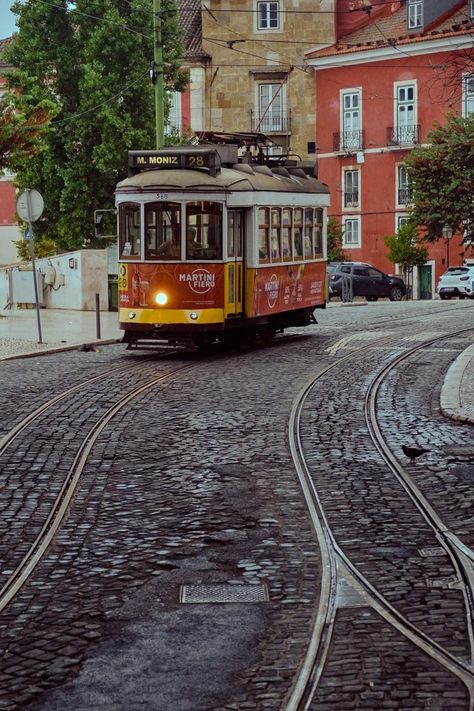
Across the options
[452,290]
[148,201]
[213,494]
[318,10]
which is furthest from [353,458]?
[318,10]

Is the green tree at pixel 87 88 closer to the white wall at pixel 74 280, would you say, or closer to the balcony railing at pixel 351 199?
the white wall at pixel 74 280

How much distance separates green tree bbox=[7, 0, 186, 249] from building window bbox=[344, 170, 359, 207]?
587 inches

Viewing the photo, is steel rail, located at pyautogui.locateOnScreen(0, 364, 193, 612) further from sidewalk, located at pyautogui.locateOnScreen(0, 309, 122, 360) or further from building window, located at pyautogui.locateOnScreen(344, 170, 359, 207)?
building window, located at pyautogui.locateOnScreen(344, 170, 359, 207)

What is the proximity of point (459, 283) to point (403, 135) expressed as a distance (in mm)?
10540

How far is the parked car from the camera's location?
50.2 meters

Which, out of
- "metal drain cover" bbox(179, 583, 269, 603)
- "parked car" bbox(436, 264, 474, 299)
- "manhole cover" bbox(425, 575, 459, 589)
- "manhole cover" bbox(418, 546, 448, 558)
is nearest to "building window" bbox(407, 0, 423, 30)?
"parked car" bbox(436, 264, 474, 299)

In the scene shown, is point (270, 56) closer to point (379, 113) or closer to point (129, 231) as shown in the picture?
point (379, 113)

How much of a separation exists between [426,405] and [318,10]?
48244mm

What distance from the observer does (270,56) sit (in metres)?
61.6

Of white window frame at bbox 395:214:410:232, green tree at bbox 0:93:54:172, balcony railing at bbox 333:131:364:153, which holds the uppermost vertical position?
balcony railing at bbox 333:131:364:153

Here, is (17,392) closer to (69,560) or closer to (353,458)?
(353,458)

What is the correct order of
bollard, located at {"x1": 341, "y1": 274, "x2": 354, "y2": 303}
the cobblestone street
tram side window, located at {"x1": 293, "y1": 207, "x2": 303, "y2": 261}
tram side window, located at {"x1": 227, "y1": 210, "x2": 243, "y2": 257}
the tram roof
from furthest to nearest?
bollard, located at {"x1": 341, "y1": 274, "x2": 354, "y2": 303}, tram side window, located at {"x1": 293, "y1": 207, "x2": 303, "y2": 261}, tram side window, located at {"x1": 227, "y1": 210, "x2": 243, "y2": 257}, the tram roof, the cobblestone street

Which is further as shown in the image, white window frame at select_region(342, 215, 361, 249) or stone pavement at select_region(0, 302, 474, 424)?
white window frame at select_region(342, 215, 361, 249)

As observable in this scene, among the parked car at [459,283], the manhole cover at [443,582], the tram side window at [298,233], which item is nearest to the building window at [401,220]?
the parked car at [459,283]
